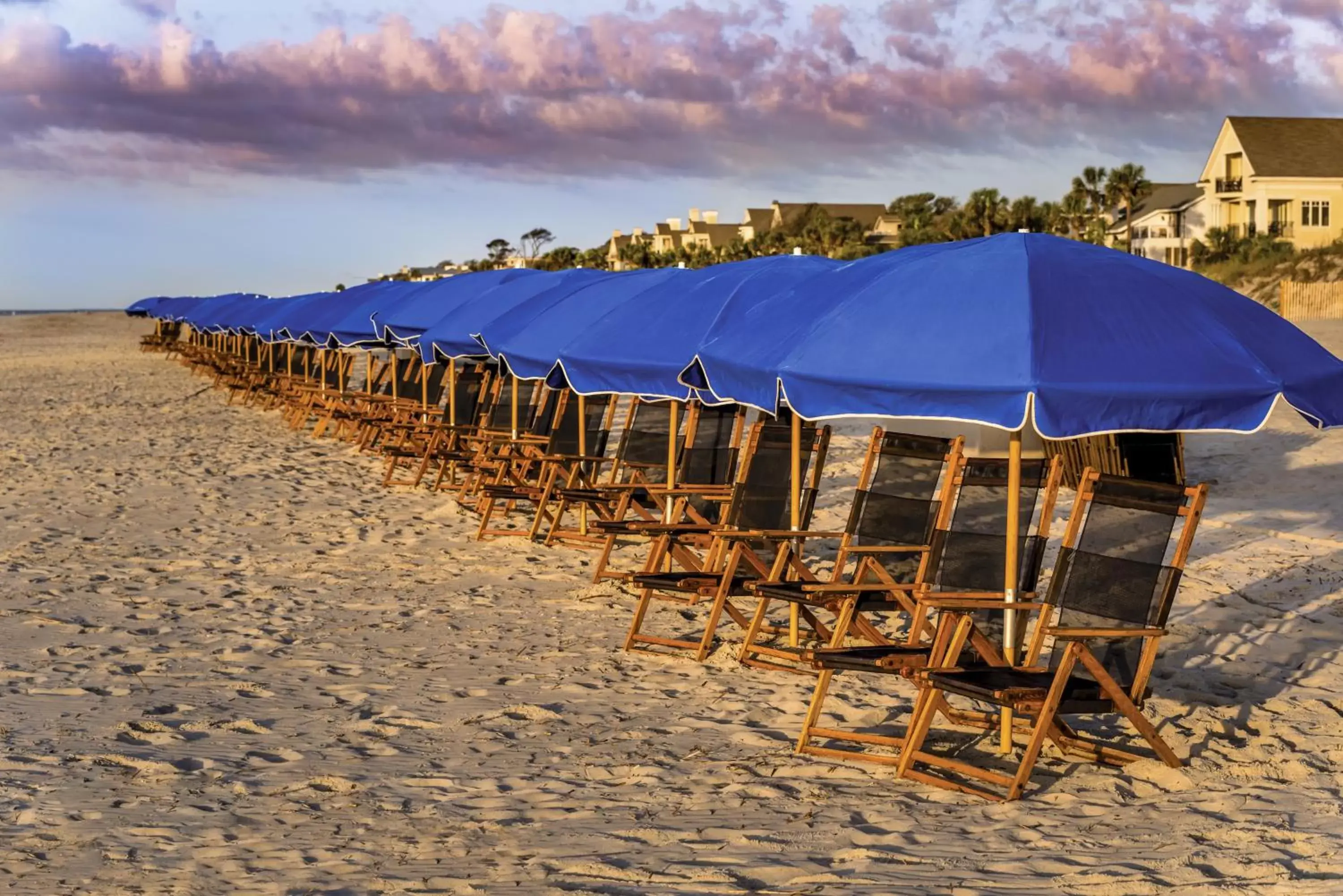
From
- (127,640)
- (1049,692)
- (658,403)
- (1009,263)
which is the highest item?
(1009,263)

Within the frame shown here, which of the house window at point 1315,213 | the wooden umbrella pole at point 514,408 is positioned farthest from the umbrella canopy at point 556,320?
the house window at point 1315,213

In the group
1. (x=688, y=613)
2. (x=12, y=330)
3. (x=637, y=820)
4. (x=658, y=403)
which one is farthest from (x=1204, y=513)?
(x=12, y=330)

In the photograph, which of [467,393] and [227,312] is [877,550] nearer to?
[467,393]

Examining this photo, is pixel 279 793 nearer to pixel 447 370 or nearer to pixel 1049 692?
pixel 1049 692

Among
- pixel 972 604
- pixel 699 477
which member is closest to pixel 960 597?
pixel 972 604

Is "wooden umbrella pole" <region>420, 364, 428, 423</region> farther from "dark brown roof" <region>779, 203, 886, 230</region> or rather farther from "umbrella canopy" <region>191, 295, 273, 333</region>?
"dark brown roof" <region>779, 203, 886, 230</region>

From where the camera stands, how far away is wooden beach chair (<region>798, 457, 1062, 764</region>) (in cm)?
534

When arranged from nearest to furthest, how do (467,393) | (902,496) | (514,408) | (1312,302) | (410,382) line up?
1. (902,496)
2. (514,408)
3. (467,393)
4. (410,382)
5. (1312,302)

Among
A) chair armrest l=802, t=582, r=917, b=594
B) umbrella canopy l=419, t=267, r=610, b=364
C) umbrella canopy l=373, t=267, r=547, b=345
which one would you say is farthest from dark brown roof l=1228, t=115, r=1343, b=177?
chair armrest l=802, t=582, r=917, b=594

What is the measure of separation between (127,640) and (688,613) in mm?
2926

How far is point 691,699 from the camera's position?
6.19 m

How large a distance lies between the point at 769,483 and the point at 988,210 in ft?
175

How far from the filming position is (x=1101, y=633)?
4.98 metres

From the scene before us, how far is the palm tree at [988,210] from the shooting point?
5847 cm
